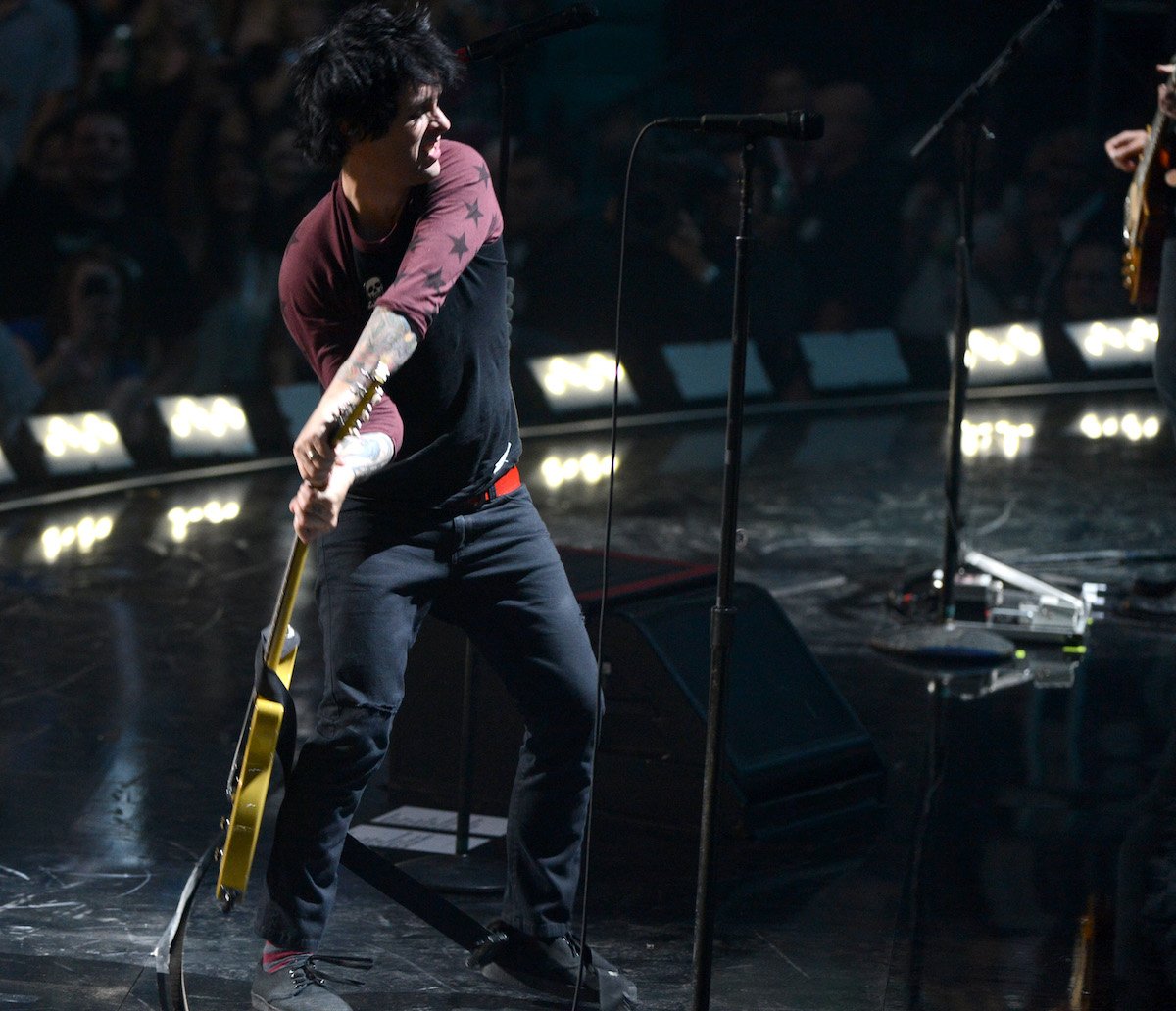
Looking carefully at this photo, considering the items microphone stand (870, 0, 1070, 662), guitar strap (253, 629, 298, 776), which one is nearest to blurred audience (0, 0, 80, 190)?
microphone stand (870, 0, 1070, 662)

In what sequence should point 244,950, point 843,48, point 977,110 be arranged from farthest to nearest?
point 843,48
point 977,110
point 244,950

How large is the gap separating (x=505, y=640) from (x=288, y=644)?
388 millimetres

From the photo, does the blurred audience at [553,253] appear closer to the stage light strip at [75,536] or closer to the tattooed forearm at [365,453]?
the stage light strip at [75,536]

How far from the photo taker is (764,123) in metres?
2.39

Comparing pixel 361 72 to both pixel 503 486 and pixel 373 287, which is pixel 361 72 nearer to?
pixel 373 287

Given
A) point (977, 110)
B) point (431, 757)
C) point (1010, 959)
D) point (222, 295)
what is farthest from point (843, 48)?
point (1010, 959)

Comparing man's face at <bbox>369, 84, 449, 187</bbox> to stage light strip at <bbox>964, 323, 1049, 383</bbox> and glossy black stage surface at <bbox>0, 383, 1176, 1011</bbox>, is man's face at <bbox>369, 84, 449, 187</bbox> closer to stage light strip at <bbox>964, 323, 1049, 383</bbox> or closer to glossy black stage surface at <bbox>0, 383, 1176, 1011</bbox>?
glossy black stage surface at <bbox>0, 383, 1176, 1011</bbox>

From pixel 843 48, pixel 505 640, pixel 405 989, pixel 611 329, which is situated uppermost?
pixel 843 48

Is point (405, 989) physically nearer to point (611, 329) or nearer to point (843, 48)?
point (611, 329)

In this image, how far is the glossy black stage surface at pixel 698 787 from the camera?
3061 mm

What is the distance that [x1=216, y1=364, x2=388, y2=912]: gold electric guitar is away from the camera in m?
2.46

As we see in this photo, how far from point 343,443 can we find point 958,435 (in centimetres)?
306

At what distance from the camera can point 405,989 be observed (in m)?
2.91

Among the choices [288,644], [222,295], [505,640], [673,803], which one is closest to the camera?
[288,644]
